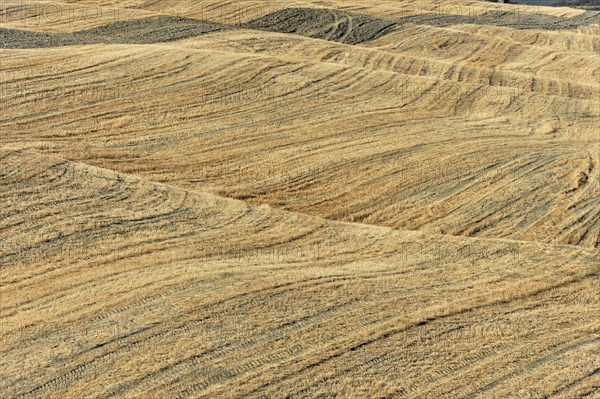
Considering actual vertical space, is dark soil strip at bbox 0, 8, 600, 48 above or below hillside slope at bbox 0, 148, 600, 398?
above

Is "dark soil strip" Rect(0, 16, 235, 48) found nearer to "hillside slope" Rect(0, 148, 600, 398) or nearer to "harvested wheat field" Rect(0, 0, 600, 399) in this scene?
"harvested wheat field" Rect(0, 0, 600, 399)

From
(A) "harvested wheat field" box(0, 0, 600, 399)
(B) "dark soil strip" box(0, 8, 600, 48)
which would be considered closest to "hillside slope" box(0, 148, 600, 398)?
(A) "harvested wheat field" box(0, 0, 600, 399)

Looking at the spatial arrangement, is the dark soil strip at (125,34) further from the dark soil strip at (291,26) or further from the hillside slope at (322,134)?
the hillside slope at (322,134)

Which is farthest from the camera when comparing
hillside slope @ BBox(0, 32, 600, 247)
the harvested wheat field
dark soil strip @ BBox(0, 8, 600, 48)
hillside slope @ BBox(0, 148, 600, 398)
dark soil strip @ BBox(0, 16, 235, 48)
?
dark soil strip @ BBox(0, 8, 600, 48)

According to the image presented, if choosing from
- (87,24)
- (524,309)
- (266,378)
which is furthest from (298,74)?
(266,378)

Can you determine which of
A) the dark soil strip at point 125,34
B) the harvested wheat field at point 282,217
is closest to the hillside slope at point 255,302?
the harvested wheat field at point 282,217

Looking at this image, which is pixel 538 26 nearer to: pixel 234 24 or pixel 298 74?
pixel 234 24

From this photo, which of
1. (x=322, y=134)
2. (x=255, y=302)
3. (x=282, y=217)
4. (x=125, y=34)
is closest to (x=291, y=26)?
(x=125, y=34)

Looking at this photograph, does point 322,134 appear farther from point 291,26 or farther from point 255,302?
point 291,26
